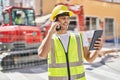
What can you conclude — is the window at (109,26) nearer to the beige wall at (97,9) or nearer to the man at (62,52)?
the beige wall at (97,9)

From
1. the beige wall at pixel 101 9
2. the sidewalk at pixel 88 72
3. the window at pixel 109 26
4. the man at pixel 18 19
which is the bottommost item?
the sidewalk at pixel 88 72

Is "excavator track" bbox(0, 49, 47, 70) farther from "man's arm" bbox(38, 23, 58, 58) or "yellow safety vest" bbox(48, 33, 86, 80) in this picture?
"man's arm" bbox(38, 23, 58, 58)

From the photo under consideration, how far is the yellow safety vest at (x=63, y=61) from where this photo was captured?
261cm

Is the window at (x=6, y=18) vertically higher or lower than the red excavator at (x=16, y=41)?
higher

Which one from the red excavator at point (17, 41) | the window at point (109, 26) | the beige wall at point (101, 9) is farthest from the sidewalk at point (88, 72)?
the window at point (109, 26)

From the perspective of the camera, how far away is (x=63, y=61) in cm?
261

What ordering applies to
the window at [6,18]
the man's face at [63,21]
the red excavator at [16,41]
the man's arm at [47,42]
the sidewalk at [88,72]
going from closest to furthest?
the man's arm at [47,42] < the man's face at [63,21] < the sidewalk at [88,72] < the red excavator at [16,41] < the window at [6,18]

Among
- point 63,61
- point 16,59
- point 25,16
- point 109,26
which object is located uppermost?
point 25,16

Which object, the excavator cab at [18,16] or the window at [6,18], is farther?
the window at [6,18]

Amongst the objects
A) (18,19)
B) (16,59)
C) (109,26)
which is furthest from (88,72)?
(109,26)

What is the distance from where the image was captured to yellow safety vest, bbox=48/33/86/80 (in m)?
2.61

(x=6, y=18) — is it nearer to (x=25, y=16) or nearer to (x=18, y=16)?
(x=18, y=16)

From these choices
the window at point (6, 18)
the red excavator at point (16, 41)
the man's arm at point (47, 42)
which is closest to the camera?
the man's arm at point (47, 42)

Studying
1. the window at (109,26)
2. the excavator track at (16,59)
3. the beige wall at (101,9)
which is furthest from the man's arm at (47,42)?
the window at (109,26)
